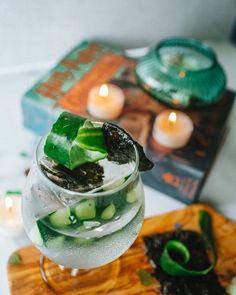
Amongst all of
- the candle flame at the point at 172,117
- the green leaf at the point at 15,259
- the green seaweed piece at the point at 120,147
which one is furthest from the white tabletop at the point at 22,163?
the green seaweed piece at the point at 120,147

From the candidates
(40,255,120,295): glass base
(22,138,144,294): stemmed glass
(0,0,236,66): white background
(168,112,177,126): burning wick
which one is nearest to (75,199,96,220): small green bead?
(22,138,144,294): stemmed glass

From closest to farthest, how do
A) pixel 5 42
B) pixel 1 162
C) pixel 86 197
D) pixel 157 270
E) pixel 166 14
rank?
pixel 86 197 < pixel 157 270 < pixel 1 162 < pixel 5 42 < pixel 166 14

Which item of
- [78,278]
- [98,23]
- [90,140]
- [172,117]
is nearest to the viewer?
[90,140]

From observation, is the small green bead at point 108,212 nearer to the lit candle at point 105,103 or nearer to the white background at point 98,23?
the lit candle at point 105,103

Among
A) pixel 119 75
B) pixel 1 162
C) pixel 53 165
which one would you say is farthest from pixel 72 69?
pixel 53 165

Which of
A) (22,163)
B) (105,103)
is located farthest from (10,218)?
(105,103)

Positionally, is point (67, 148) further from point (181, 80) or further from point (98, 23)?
point (98, 23)

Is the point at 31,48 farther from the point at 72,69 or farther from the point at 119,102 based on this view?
the point at 119,102
